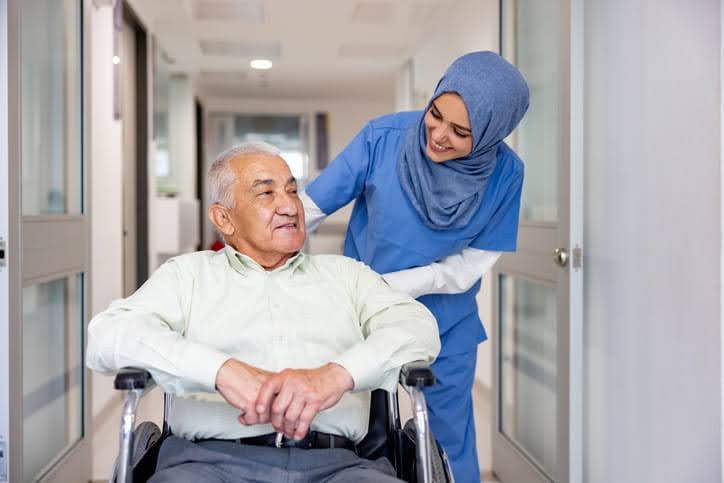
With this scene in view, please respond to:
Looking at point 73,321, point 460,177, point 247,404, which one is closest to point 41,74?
point 73,321

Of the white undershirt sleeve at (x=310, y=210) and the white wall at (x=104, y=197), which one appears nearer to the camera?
the white undershirt sleeve at (x=310, y=210)

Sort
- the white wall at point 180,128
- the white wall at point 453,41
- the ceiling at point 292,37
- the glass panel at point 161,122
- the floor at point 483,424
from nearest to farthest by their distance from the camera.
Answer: the floor at point 483,424
the white wall at point 453,41
the ceiling at point 292,37
the glass panel at point 161,122
the white wall at point 180,128

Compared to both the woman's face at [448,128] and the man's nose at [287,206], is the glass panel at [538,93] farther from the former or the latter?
the man's nose at [287,206]

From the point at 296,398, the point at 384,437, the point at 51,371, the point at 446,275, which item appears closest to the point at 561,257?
the point at 446,275

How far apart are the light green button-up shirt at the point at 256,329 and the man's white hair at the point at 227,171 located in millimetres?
116

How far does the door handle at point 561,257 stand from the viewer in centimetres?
218

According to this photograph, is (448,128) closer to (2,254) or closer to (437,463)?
(437,463)

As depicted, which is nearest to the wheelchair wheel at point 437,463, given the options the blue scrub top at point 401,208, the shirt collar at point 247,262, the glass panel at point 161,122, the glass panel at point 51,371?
the shirt collar at point 247,262

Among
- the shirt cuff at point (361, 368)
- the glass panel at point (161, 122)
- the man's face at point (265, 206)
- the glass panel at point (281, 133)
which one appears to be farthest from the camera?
the glass panel at point (281, 133)

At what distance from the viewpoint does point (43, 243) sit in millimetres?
2268

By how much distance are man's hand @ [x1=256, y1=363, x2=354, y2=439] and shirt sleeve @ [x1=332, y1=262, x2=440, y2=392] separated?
5 cm

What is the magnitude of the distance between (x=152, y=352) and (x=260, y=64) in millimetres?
6711

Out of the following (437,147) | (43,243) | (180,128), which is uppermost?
(180,128)

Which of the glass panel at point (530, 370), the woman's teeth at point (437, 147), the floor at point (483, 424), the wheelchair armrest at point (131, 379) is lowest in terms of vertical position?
the floor at point (483, 424)
